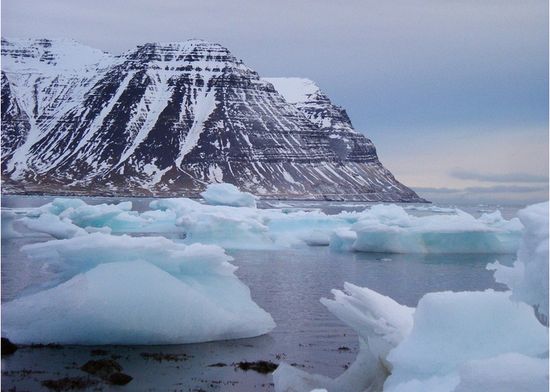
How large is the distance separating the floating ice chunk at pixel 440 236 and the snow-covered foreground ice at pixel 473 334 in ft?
73.5

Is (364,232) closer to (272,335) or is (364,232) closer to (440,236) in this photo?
(440,236)

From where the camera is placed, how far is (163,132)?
154000 millimetres

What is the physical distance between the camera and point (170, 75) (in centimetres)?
16912

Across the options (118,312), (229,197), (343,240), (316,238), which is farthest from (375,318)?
(229,197)

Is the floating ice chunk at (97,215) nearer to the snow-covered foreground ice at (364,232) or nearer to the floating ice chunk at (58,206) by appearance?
the floating ice chunk at (58,206)

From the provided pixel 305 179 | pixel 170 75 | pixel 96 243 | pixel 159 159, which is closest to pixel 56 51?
pixel 170 75

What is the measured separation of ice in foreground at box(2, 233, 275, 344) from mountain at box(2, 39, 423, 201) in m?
118

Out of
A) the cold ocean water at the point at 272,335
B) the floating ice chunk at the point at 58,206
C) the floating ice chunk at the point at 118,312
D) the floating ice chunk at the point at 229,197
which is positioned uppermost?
the floating ice chunk at the point at 229,197

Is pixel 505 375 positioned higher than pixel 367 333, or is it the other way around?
pixel 505 375

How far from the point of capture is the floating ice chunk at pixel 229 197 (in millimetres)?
52531

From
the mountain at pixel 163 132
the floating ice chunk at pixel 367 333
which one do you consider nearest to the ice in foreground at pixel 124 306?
the floating ice chunk at pixel 367 333

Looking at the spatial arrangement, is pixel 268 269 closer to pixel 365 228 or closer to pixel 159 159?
pixel 365 228

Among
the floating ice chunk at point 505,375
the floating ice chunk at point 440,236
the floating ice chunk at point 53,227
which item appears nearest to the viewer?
the floating ice chunk at point 505,375

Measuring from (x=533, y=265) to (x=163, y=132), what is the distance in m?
150
